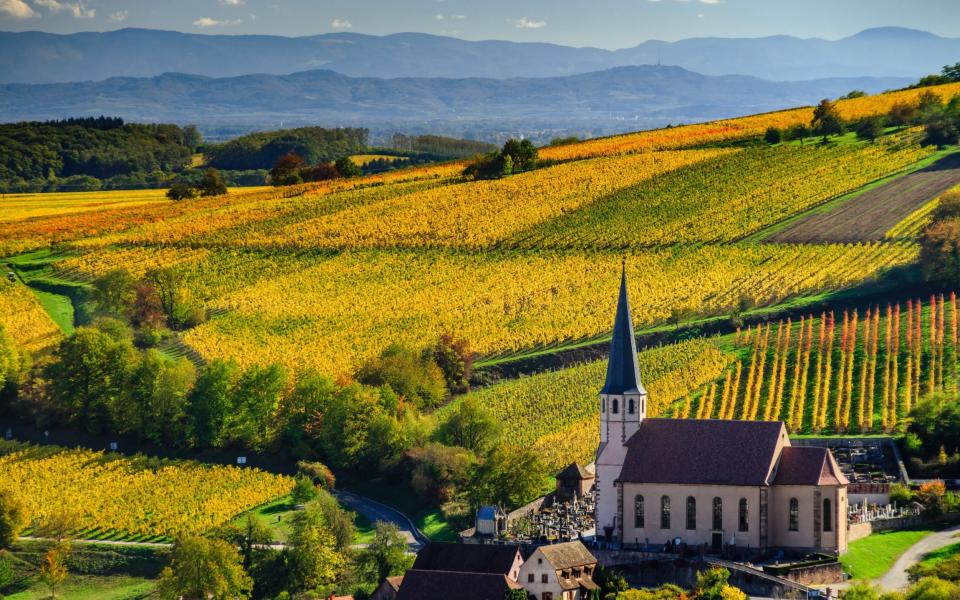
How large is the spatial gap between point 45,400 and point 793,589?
2441 inches

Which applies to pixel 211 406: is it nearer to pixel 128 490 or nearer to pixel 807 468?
pixel 128 490

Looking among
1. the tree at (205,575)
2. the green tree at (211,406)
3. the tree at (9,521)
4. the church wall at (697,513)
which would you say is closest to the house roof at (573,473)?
the church wall at (697,513)

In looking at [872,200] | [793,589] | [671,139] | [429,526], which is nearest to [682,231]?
[872,200]

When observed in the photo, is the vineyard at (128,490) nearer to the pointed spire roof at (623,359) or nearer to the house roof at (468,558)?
the house roof at (468,558)

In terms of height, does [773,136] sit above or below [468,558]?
above

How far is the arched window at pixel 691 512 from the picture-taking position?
81.1 m

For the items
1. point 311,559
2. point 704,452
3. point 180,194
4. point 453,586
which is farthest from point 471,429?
point 180,194

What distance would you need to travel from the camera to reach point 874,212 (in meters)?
140

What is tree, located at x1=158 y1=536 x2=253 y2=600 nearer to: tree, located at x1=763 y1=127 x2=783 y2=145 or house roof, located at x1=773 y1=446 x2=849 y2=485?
house roof, located at x1=773 y1=446 x2=849 y2=485

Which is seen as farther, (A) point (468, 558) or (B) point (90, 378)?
(B) point (90, 378)

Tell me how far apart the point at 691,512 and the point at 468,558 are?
10885 mm

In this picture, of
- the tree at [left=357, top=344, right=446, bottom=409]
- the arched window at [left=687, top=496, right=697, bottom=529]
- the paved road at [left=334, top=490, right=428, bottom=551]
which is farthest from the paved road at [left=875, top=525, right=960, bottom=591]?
the tree at [left=357, top=344, right=446, bottom=409]

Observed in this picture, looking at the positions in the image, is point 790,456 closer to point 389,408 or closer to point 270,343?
point 389,408

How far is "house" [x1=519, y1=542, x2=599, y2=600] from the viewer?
75875mm
